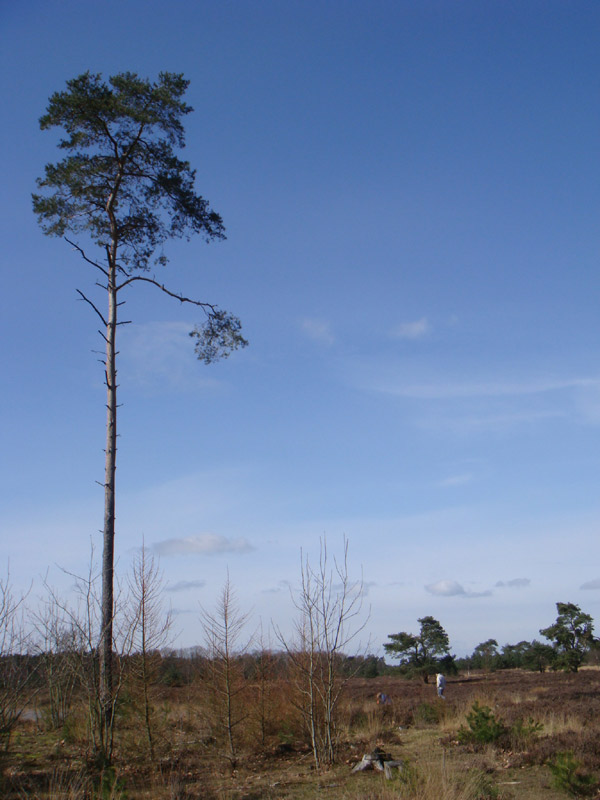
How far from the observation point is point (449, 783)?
7.92 meters

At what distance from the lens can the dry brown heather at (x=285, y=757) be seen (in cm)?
838

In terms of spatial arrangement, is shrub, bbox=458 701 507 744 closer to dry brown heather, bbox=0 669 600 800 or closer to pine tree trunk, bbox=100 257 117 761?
dry brown heather, bbox=0 669 600 800

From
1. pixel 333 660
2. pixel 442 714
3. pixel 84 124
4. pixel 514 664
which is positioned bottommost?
pixel 514 664

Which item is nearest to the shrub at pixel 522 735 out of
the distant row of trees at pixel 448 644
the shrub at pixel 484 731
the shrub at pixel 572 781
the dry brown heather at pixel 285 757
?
the dry brown heather at pixel 285 757

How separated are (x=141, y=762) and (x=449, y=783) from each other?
6109 mm

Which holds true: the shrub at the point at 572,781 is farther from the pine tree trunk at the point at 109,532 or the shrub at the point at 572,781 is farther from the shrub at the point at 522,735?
the pine tree trunk at the point at 109,532

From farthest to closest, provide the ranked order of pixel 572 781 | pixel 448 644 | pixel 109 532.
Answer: pixel 448 644
pixel 109 532
pixel 572 781

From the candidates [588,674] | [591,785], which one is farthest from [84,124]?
[588,674]

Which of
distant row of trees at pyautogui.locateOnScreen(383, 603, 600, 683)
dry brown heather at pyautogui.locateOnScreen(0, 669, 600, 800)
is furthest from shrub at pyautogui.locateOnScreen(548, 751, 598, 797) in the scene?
distant row of trees at pyautogui.locateOnScreen(383, 603, 600, 683)

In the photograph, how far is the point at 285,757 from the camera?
12.8 metres

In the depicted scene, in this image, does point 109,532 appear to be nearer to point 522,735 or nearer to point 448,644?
point 522,735

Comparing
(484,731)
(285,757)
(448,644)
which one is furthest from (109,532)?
(448,644)

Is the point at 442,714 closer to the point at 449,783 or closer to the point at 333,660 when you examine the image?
the point at 333,660

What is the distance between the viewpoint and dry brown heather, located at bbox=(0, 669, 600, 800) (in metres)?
8.38
